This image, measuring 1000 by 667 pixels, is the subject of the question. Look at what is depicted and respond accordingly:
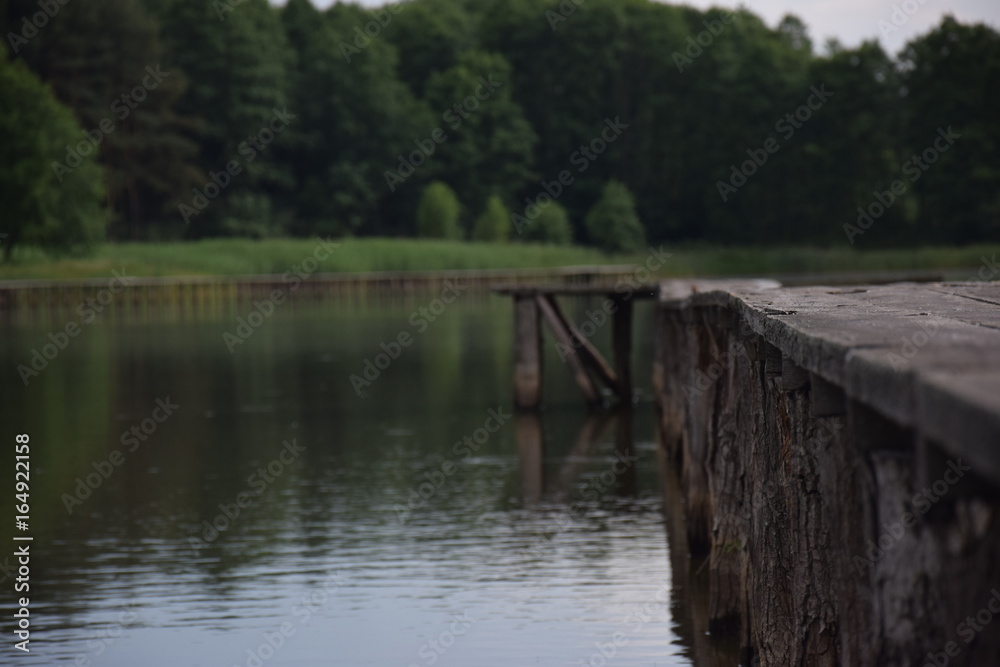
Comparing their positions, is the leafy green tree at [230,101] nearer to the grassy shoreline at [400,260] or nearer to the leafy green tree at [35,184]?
the grassy shoreline at [400,260]

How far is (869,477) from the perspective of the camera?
2.94 metres

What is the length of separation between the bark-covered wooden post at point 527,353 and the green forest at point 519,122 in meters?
45.9

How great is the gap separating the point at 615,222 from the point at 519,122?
37.6ft

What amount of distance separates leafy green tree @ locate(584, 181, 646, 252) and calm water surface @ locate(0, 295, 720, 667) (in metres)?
49.6

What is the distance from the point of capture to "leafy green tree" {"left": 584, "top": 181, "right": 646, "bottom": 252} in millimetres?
69812

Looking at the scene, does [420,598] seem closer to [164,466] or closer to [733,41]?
[164,466]

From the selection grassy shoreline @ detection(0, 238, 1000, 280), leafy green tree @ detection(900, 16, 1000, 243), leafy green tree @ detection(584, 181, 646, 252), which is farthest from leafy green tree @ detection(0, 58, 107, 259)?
leafy green tree @ detection(900, 16, 1000, 243)

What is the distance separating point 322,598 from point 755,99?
68284mm

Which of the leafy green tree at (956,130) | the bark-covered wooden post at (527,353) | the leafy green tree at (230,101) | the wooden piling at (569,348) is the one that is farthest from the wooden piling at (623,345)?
the leafy green tree at (230,101)

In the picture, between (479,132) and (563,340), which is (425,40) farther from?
(563,340)

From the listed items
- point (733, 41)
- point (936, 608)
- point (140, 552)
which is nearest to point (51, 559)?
point (140, 552)

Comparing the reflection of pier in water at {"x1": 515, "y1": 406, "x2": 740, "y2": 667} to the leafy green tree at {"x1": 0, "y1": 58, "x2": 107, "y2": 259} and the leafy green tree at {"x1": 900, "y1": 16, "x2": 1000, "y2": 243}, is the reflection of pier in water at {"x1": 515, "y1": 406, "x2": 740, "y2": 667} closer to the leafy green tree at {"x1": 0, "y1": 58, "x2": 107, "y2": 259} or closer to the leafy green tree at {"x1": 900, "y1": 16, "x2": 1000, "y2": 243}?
the leafy green tree at {"x1": 0, "y1": 58, "x2": 107, "y2": 259}

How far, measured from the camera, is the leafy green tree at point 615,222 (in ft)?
229

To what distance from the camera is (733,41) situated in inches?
3105
